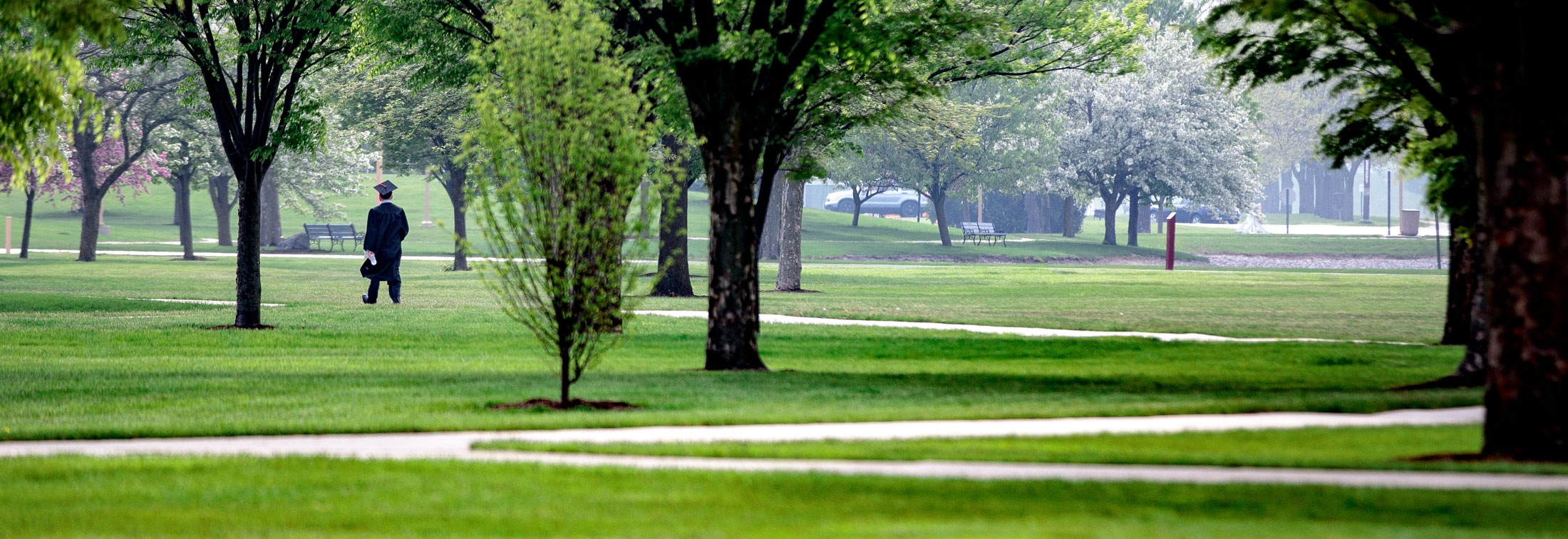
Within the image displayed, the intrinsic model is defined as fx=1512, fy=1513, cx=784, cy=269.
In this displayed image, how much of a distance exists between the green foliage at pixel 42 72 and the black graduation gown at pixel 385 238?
11395 mm

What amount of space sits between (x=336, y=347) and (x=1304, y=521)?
12.9 m

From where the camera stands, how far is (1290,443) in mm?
9430

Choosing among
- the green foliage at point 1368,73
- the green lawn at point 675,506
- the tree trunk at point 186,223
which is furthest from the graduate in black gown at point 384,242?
the tree trunk at point 186,223

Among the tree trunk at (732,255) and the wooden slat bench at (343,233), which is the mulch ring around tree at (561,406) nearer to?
the tree trunk at (732,255)

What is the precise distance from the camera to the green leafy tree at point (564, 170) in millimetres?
11164

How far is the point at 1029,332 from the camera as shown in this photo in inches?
790

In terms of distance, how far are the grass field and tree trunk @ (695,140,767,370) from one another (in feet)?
128

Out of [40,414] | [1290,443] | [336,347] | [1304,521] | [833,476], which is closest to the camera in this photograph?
[1304,521]

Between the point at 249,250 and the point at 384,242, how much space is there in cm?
443

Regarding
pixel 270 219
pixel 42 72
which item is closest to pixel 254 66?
pixel 42 72

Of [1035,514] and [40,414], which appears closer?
[1035,514]

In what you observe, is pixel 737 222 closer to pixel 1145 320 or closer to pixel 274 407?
pixel 274 407

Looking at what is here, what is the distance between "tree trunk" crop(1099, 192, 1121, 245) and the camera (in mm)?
63812

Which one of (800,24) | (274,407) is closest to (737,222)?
(800,24)
